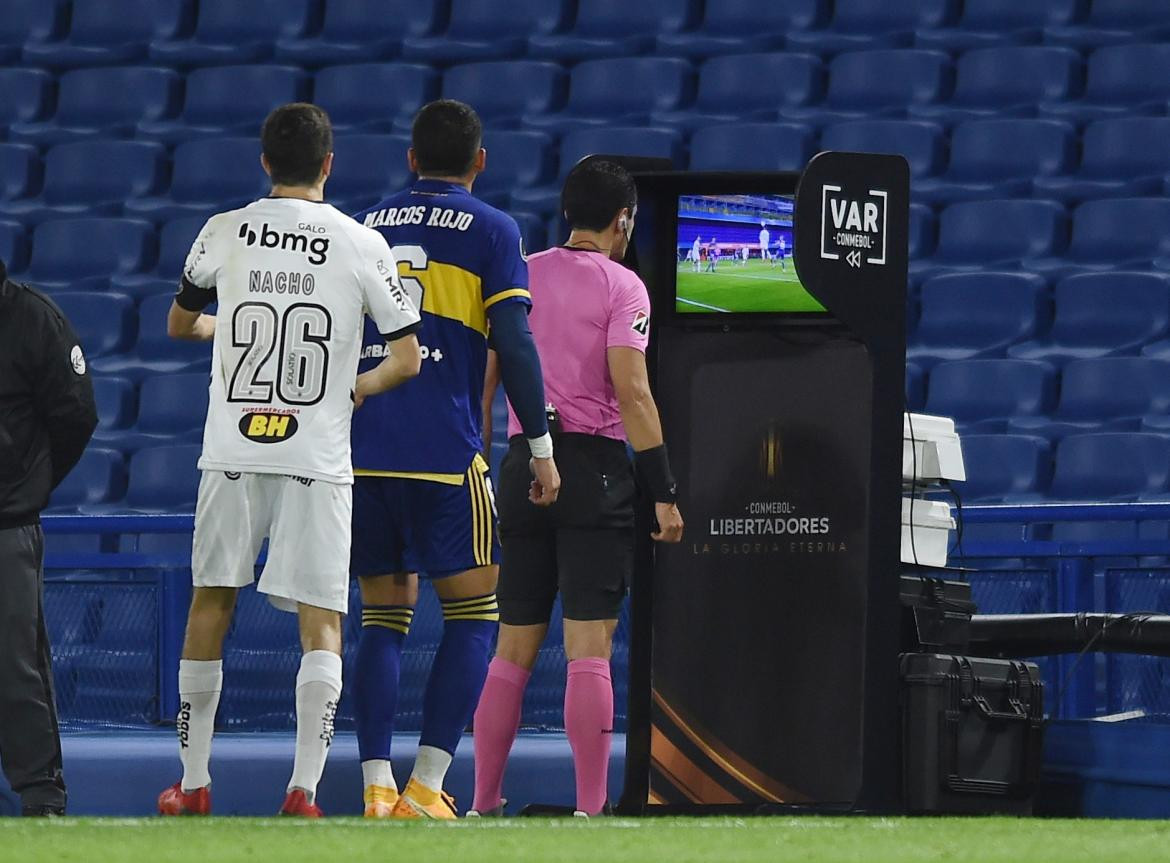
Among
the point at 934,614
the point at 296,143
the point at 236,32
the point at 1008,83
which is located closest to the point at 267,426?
the point at 296,143

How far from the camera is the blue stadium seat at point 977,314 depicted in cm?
964

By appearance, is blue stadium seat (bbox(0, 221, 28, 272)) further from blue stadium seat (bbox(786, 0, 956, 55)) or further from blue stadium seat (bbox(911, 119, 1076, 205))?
blue stadium seat (bbox(911, 119, 1076, 205))

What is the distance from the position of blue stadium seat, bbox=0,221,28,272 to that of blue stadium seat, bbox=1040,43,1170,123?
576cm

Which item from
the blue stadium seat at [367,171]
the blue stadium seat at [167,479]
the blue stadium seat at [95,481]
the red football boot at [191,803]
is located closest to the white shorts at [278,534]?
the red football boot at [191,803]

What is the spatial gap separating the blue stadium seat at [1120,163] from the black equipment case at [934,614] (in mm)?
4954

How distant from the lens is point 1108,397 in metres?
9.20

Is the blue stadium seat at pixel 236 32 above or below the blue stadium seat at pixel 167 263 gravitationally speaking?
above

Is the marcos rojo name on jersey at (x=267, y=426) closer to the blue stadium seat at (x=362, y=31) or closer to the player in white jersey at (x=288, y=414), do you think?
the player in white jersey at (x=288, y=414)

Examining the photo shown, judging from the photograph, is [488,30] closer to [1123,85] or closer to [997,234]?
[997,234]

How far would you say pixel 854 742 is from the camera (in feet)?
17.7

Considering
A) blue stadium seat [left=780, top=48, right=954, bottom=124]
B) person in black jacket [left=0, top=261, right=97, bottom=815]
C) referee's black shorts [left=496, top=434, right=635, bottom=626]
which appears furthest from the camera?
blue stadium seat [left=780, top=48, right=954, bottom=124]

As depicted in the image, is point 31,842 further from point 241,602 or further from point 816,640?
point 241,602

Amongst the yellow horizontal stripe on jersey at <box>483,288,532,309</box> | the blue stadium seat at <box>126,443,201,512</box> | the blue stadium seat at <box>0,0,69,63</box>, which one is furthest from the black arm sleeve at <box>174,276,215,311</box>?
the blue stadium seat at <box>0,0,69,63</box>

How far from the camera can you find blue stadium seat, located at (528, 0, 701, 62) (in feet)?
38.0
